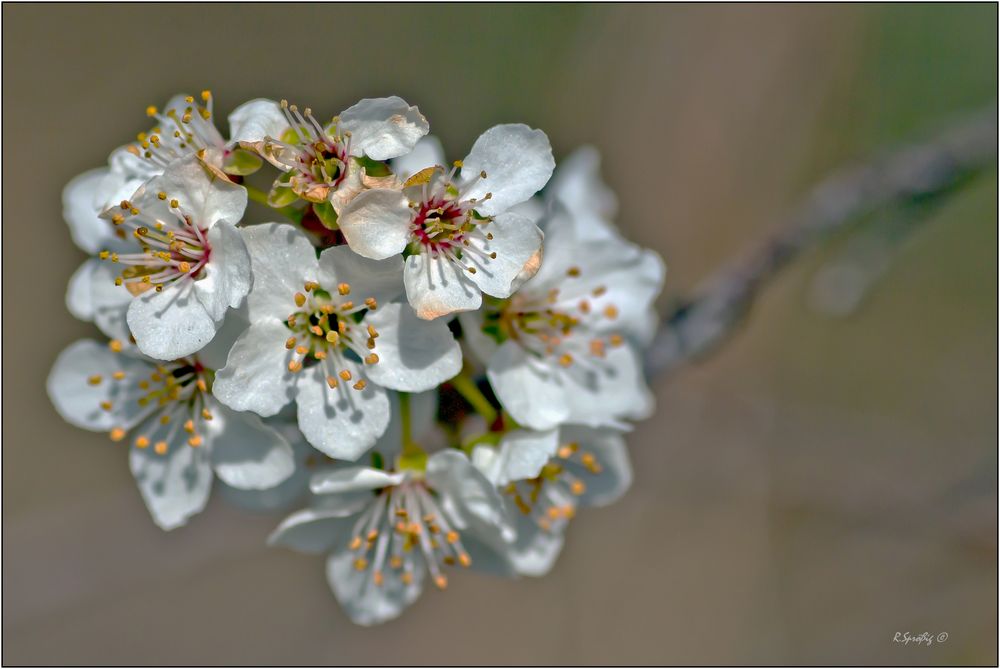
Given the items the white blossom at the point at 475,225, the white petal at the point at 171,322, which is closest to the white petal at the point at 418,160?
the white blossom at the point at 475,225

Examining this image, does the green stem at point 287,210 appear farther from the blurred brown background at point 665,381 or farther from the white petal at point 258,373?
the blurred brown background at point 665,381

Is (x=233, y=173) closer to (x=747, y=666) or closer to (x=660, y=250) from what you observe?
(x=660, y=250)

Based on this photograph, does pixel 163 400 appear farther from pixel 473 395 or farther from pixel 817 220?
pixel 817 220

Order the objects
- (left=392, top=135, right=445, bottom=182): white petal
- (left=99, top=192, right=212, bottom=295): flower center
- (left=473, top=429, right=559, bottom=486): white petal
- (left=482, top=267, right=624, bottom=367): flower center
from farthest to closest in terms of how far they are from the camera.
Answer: (left=392, top=135, right=445, bottom=182): white petal
(left=482, top=267, right=624, bottom=367): flower center
(left=473, top=429, right=559, bottom=486): white petal
(left=99, top=192, right=212, bottom=295): flower center

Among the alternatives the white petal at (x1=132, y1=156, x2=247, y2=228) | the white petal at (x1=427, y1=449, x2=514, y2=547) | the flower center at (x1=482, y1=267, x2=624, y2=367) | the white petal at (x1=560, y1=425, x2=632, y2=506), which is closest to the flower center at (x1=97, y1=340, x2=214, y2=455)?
the white petal at (x1=132, y1=156, x2=247, y2=228)

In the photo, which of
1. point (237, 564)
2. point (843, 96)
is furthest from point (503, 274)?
point (237, 564)

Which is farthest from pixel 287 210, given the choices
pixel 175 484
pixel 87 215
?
pixel 175 484

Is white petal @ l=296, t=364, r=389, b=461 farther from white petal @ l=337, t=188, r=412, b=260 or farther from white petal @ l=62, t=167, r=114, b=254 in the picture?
white petal @ l=62, t=167, r=114, b=254
